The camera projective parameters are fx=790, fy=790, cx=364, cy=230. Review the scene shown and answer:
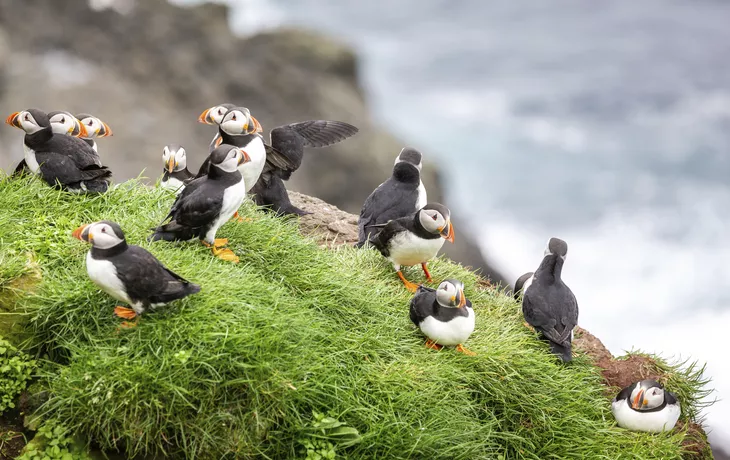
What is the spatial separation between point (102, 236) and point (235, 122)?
136 centimetres

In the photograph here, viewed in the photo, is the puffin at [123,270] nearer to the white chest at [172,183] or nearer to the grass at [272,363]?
the grass at [272,363]

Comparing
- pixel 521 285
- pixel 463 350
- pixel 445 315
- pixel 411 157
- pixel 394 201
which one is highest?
pixel 411 157

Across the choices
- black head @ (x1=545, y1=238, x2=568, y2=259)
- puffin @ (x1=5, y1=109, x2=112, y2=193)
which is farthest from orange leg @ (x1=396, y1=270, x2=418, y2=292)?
puffin @ (x1=5, y1=109, x2=112, y2=193)

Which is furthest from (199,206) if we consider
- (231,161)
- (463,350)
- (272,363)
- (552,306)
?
(552,306)

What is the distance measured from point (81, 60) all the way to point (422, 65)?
8.59 meters

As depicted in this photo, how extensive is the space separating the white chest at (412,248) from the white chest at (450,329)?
0.50 meters

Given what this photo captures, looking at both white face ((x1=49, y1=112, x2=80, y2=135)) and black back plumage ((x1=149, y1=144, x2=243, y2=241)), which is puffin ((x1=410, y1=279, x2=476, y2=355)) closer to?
black back plumage ((x1=149, y1=144, x2=243, y2=241))

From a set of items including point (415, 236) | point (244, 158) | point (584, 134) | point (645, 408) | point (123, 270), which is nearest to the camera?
point (123, 270)

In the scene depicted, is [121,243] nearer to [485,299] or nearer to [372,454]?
[372,454]

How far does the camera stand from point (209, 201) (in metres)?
4.14

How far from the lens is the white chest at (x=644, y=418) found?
Answer: 4.51m

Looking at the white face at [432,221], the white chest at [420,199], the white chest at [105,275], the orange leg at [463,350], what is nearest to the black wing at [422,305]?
the orange leg at [463,350]

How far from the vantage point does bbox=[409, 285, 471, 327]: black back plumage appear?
Answer: 14.3 ft

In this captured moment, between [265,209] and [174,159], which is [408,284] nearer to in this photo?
[265,209]
